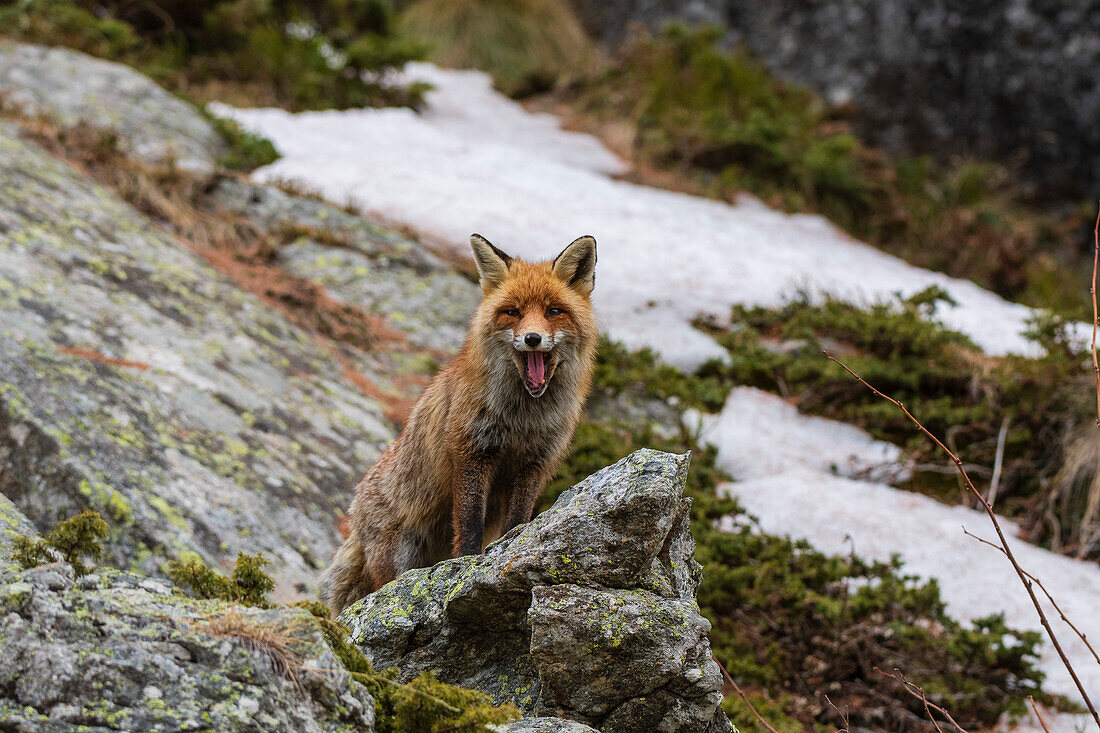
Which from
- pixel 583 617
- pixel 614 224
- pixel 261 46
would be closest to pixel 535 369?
pixel 583 617

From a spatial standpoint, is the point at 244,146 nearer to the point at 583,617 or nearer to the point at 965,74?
the point at 583,617

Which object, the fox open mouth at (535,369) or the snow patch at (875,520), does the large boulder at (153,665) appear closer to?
the fox open mouth at (535,369)

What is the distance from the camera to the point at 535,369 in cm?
407

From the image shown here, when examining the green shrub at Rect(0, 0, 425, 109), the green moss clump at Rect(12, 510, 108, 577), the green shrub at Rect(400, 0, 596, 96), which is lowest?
the green moss clump at Rect(12, 510, 108, 577)

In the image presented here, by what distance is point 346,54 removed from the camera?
1462 centimetres

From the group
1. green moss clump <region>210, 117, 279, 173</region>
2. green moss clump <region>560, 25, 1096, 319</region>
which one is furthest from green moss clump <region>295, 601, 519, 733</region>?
green moss clump <region>560, 25, 1096, 319</region>

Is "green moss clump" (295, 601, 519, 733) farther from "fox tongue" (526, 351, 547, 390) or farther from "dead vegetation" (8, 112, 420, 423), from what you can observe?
"dead vegetation" (8, 112, 420, 423)

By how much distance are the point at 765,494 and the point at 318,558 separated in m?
3.81

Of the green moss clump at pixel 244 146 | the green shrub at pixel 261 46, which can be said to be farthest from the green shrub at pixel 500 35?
the green moss clump at pixel 244 146

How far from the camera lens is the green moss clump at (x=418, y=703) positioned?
248cm

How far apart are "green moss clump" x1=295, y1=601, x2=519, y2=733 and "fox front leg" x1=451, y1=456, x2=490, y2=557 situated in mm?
1414

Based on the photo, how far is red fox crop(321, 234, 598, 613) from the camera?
13.7ft

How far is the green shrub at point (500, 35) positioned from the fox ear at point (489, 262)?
15215mm

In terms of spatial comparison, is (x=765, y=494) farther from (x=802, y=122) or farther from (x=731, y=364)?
(x=802, y=122)
